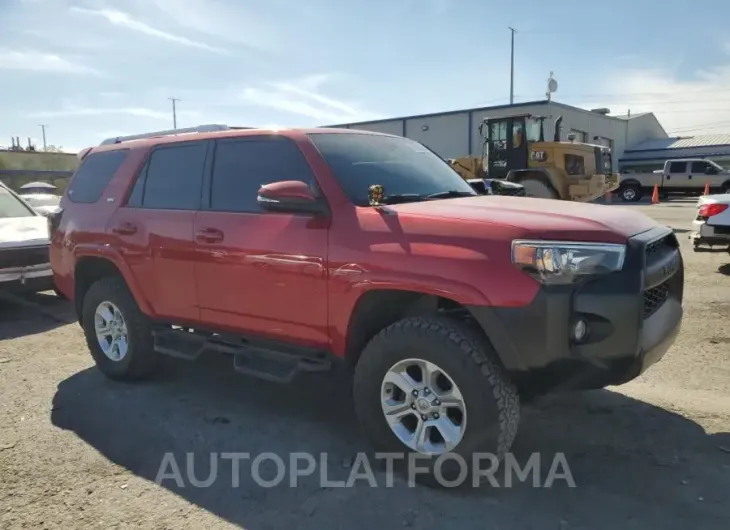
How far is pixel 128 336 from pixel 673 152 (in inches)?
1866

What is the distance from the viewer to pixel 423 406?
309cm

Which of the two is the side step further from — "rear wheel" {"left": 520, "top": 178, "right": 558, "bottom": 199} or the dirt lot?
"rear wheel" {"left": 520, "top": 178, "right": 558, "bottom": 199}

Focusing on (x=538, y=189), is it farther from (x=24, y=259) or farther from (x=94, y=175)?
(x=94, y=175)

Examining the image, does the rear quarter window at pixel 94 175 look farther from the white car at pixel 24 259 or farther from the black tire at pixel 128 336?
the white car at pixel 24 259

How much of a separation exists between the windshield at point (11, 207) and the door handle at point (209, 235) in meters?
5.90

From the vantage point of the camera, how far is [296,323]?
141 inches

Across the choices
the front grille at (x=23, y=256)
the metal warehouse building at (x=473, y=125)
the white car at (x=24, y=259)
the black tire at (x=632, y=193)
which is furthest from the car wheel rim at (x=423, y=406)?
the metal warehouse building at (x=473, y=125)

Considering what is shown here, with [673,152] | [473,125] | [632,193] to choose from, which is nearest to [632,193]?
[632,193]

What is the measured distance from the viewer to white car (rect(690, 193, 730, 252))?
26.0 ft

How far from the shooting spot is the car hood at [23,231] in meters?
7.38

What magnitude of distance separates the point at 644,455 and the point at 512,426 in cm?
99

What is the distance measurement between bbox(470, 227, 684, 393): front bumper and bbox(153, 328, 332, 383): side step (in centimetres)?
117

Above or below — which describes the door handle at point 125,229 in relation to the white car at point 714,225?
above

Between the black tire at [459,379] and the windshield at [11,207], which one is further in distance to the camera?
the windshield at [11,207]
